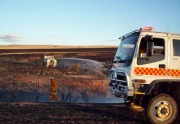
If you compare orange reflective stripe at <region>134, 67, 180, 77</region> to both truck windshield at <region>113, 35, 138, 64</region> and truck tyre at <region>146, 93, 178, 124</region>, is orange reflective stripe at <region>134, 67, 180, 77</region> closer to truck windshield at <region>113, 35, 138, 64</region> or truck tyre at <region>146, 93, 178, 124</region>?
truck windshield at <region>113, 35, 138, 64</region>

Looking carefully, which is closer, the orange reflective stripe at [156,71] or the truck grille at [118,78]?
the orange reflective stripe at [156,71]

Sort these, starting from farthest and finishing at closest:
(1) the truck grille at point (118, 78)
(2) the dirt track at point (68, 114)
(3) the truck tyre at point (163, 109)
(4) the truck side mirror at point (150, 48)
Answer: (2) the dirt track at point (68, 114), (1) the truck grille at point (118, 78), (3) the truck tyre at point (163, 109), (4) the truck side mirror at point (150, 48)

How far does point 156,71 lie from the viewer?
35.3 feet

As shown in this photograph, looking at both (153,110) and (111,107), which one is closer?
(153,110)

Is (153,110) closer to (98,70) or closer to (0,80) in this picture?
(0,80)

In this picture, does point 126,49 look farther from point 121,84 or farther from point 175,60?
point 175,60

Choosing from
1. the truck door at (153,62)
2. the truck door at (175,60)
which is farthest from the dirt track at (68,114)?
the truck door at (175,60)

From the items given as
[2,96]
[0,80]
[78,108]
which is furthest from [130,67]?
[0,80]

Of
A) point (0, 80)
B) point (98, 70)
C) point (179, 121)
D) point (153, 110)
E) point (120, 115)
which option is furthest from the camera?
point (98, 70)

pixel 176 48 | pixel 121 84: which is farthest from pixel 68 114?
pixel 176 48

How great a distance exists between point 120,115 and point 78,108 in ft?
7.11

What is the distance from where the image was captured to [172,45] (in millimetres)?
10914

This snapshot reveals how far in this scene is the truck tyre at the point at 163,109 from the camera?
10539 millimetres

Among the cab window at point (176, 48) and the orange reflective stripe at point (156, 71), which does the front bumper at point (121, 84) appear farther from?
the cab window at point (176, 48)
